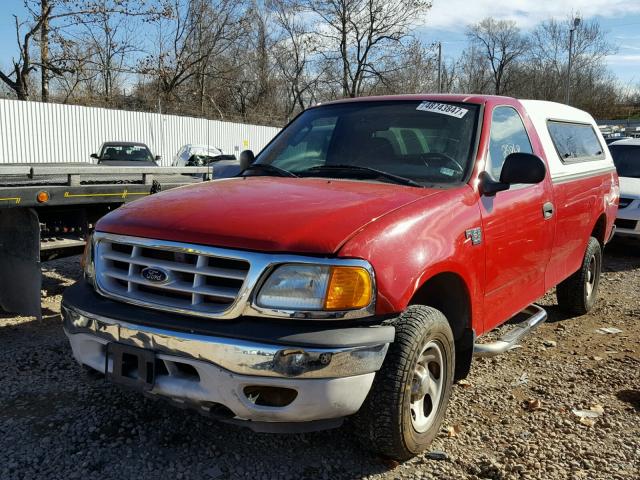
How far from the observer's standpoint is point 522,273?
387 centimetres

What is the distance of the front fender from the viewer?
2.57 metres

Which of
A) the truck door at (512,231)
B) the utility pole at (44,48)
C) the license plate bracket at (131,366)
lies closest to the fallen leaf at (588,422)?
the truck door at (512,231)

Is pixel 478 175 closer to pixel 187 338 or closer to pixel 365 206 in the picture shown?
pixel 365 206

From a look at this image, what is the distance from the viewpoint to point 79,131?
2208 cm

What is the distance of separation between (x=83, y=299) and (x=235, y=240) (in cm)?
96

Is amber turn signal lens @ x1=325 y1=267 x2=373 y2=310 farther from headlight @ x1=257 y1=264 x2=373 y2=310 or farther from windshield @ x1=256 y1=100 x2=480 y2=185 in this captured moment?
windshield @ x1=256 y1=100 x2=480 y2=185

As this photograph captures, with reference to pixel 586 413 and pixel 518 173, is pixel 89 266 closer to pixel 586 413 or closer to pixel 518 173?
pixel 518 173

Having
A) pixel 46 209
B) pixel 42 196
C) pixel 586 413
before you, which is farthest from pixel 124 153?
pixel 586 413

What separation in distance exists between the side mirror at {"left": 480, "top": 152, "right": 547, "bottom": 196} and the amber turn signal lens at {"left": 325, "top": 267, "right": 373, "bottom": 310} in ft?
4.19

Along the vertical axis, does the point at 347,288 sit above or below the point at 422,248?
below

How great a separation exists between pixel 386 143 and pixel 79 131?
20.9 meters

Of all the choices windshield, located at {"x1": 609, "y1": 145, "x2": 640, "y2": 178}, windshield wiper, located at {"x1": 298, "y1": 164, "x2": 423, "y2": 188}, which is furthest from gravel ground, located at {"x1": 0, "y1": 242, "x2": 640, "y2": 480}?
windshield, located at {"x1": 609, "y1": 145, "x2": 640, "y2": 178}

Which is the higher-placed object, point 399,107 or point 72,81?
point 72,81

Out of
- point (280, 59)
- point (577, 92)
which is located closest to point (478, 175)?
point (280, 59)
